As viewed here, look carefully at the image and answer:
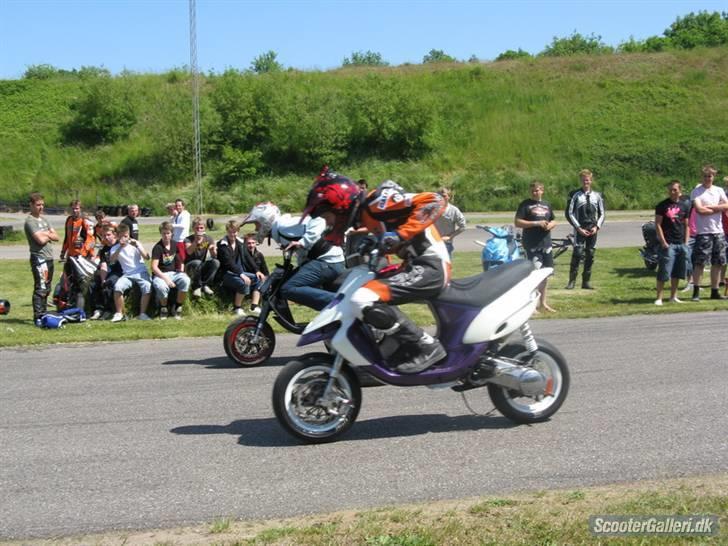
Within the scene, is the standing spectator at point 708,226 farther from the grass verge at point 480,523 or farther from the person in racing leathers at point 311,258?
the grass verge at point 480,523

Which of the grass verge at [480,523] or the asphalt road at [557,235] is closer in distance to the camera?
the grass verge at [480,523]

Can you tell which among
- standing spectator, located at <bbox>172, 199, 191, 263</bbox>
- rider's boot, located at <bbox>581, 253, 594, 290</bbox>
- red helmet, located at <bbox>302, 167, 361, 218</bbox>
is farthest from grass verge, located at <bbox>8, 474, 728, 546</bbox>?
rider's boot, located at <bbox>581, 253, 594, 290</bbox>

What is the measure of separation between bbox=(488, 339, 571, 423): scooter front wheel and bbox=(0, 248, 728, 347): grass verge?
5638mm

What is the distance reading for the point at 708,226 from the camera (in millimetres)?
14188

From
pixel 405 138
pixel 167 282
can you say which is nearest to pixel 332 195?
pixel 167 282

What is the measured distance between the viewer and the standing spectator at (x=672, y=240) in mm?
13844

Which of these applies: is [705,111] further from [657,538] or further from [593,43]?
Answer: [657,538]

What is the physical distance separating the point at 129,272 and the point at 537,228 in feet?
19.4

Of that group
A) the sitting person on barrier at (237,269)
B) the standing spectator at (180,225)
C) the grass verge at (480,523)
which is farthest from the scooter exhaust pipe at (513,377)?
the standing spectator at (180,225)

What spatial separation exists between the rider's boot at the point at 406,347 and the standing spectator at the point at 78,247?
8210 mm

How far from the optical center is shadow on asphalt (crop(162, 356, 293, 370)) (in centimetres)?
989

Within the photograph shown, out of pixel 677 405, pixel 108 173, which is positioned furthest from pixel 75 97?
pixel 677 405

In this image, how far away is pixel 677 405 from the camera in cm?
752

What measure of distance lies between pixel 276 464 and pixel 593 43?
84044 mm
